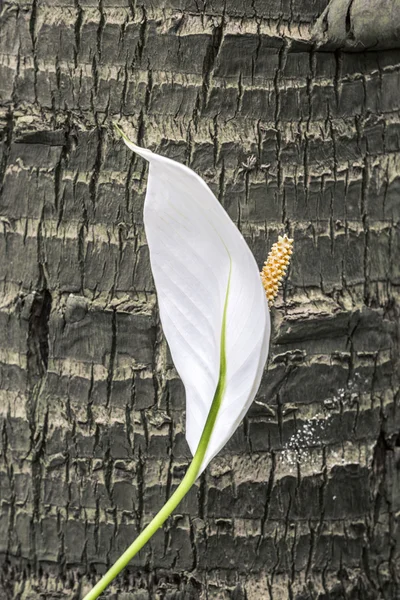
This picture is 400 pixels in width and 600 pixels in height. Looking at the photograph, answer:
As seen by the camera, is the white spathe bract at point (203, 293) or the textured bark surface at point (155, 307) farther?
the textured bark surface at point (155, 307)

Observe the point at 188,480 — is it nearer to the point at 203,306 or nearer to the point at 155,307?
the point at 203,306

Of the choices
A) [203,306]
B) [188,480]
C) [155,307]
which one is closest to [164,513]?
[188,480]

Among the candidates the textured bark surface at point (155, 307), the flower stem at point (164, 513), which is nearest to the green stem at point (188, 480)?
the flower stem at point (164, 513)

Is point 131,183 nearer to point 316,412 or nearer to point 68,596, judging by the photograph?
point 316,412

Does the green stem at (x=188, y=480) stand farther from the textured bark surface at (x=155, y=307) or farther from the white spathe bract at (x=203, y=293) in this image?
the textured bark surface at (x=155, y=307)

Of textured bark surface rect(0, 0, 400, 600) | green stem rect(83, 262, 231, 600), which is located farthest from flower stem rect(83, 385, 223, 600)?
textured bark surface rect(0, 0, 400, 600)

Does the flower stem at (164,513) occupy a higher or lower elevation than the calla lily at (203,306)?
lower
